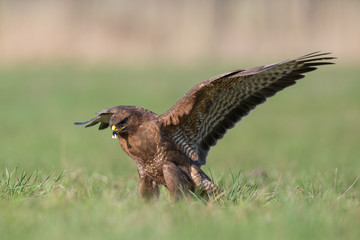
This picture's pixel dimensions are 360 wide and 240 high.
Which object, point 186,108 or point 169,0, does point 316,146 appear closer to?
point 186,108

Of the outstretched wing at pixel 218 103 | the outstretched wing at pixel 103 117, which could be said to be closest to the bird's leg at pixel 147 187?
the outstretched wing at pixel 218 103

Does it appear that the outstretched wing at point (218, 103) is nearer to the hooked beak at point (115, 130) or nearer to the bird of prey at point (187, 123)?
the bird of prey at point (187, 123)

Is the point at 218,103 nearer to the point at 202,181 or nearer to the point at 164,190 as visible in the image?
the point at 202,181

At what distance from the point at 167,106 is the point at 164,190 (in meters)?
11.4

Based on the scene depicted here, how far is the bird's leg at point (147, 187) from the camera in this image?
221 inches

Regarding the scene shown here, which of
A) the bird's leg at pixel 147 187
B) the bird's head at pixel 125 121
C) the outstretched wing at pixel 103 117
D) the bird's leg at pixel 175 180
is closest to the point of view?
the bird's leg at pixel 175 180

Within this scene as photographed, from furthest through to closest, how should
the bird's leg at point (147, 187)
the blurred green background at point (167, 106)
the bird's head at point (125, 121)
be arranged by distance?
the bird's leg at point (147, 187), the bird's head at point (125, 121), the blurred green background at point (167, 106)

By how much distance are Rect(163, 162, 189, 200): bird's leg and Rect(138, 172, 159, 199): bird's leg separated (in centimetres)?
28

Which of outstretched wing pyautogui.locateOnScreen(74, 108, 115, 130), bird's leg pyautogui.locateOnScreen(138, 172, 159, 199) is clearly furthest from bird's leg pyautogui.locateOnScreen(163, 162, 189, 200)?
outstretched wing pyautogui.locateOnScreen(74, 108, 115, 130)

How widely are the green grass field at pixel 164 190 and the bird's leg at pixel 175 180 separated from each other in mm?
116

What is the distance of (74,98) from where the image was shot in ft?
61.1

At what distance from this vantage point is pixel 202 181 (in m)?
5.57

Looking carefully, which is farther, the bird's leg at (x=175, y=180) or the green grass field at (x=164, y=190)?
the bird's leg at (x=175, y=180)

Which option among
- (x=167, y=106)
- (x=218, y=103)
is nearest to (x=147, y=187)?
(x=218, y=103)
